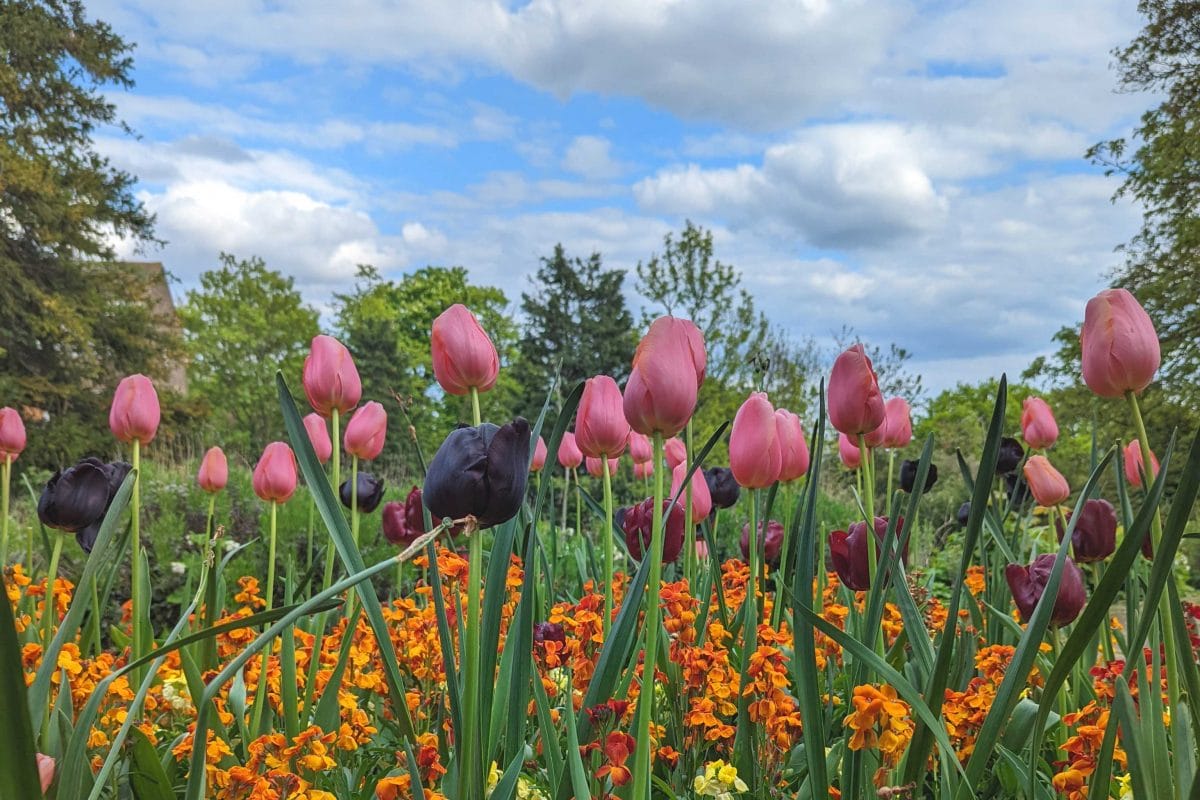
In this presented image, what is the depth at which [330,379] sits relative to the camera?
7.10ft

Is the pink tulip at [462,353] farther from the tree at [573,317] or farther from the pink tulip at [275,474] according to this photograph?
the tree at [573,317]

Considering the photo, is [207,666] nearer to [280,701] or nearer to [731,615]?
[280,701]

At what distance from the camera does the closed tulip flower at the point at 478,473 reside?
1162 mm

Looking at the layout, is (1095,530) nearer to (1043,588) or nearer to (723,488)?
(1043,588)

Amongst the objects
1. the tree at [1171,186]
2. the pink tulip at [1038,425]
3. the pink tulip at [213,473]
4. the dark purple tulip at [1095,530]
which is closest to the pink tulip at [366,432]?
the pink tulip at [213,473]

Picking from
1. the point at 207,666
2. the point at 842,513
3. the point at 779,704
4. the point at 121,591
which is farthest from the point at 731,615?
the point at 842,513

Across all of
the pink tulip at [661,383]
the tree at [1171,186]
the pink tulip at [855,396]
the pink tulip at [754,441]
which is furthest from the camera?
the tree at [1171,186]

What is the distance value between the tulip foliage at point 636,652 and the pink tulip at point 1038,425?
0.28 m

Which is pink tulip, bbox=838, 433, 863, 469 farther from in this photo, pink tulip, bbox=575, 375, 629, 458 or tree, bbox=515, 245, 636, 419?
tree, bbox=515, 245, 636, 419

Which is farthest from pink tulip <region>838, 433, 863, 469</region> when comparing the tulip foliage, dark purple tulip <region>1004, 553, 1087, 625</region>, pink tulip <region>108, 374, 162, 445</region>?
pink tulip <region>108, 374, 162, 445</region>

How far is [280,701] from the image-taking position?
223 cm

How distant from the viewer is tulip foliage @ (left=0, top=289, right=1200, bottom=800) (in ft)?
3.84

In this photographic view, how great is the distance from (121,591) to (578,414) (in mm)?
5357

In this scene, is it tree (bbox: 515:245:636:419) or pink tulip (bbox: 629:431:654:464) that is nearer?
pink tulip (bbox: 629:431:654:464)
